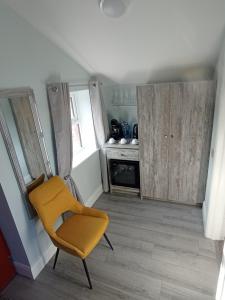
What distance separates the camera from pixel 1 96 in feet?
5.55

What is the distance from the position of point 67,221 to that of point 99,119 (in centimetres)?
158

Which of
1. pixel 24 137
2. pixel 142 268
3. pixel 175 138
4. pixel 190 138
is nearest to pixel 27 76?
pixel 24 137

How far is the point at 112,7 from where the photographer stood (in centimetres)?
167

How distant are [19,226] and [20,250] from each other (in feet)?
0.99

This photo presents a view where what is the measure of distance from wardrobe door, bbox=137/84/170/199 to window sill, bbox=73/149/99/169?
814 millimetres

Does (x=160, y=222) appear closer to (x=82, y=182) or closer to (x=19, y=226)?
(x=82, y=182)

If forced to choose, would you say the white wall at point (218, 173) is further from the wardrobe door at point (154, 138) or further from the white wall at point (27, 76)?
the white wall at point (27, 76)

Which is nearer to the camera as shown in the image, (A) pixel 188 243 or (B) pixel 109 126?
(A) pixel 188 243

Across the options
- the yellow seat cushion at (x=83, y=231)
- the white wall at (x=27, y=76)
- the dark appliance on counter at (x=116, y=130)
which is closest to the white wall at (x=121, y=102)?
the dark appliance on counter at (x=116, y=130)

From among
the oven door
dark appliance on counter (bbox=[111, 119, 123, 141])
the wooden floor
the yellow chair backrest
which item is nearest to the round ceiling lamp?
the yellow chair backrest

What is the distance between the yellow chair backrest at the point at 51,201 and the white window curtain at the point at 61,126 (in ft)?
0.82

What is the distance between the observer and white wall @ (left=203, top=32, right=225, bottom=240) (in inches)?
77.4

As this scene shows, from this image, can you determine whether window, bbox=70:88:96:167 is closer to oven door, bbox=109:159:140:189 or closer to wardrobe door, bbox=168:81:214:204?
oven door, bbox=109:159:140:189

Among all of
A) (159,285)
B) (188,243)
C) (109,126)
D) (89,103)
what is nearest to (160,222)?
(188,243)
